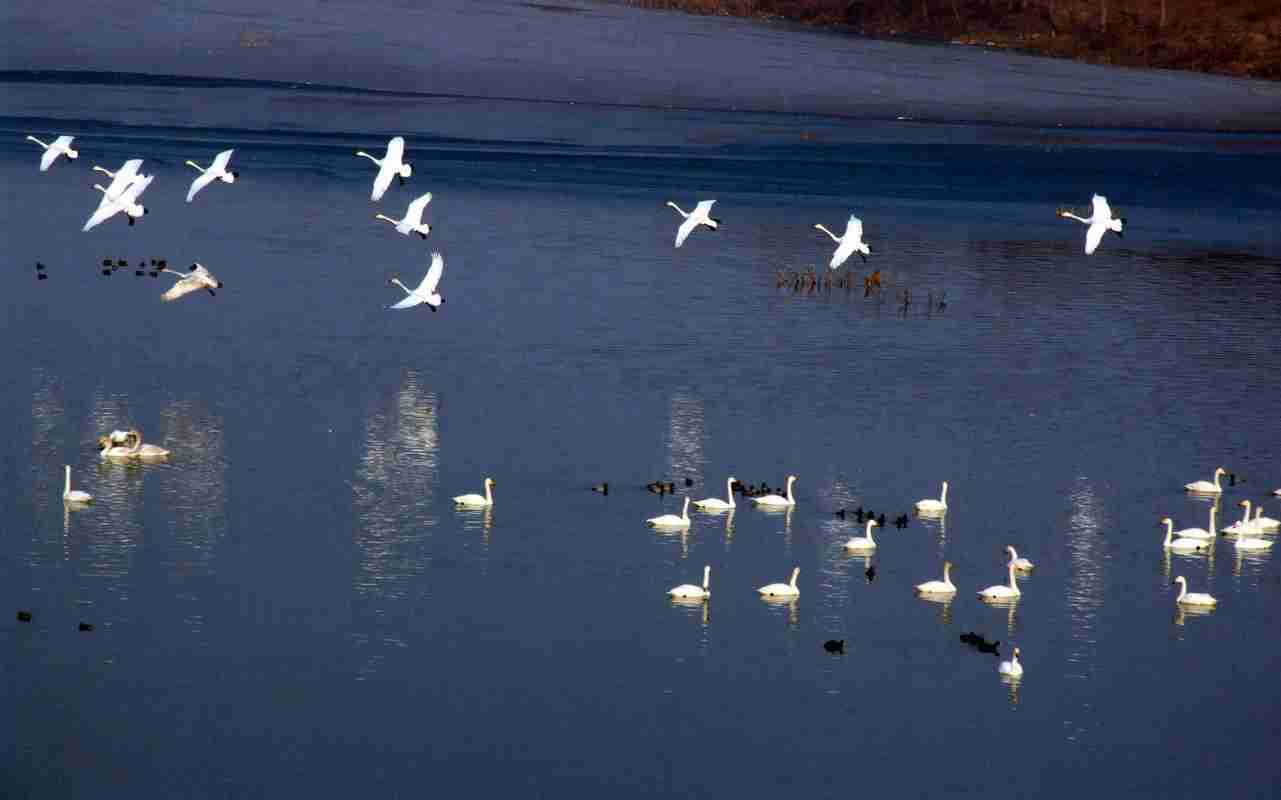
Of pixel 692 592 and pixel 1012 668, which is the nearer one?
pixel 1012 668

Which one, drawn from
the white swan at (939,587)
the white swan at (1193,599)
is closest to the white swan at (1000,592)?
the white swan at (939,587)

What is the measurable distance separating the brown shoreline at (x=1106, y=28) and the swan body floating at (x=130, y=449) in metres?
67.8

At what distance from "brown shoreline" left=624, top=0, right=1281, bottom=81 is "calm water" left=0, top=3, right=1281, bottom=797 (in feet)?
125

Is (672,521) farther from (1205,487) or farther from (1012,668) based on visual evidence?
(1205,487)

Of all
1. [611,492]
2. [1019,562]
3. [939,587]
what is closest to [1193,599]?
[1019,562]

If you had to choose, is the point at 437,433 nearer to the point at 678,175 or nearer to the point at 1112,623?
the point at 1112,623

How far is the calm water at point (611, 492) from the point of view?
17.6 meters

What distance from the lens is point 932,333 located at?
3559 cm

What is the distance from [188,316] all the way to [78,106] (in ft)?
105

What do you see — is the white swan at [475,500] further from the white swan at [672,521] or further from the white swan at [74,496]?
the white swan at [74,496]

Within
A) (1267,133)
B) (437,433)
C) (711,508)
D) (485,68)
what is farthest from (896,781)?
(485,68)

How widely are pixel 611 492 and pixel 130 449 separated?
16.7 ft

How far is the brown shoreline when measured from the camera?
88.4 m

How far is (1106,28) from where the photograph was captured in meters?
94.9
